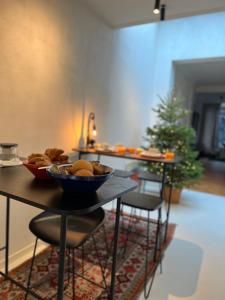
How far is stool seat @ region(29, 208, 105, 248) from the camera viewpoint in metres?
1.32

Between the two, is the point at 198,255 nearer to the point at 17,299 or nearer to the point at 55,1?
the point at 17,299

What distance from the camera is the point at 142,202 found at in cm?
211

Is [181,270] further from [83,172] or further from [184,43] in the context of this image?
[184,43]

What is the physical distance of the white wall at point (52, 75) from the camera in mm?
1818

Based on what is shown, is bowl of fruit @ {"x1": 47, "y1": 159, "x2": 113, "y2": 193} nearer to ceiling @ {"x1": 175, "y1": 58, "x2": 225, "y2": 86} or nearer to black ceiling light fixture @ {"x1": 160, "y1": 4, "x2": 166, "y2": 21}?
black ceiling light fixture @ {"x1": 160, "y1": 4, "x2": 166, "y2": 21}

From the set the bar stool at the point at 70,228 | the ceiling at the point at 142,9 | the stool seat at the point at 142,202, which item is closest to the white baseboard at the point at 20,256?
the bar stool at the point at 70,228

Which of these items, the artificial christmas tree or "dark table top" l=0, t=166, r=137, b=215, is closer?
"dark table top" l=0, t=166, r=137, b=215

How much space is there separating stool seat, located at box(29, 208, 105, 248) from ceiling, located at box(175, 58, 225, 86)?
397 cm

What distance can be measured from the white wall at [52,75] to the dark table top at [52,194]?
735 millimetres

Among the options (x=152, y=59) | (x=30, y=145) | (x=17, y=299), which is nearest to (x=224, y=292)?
(x=17, y=299)

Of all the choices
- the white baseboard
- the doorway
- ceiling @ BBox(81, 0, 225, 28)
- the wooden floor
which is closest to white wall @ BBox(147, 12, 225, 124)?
the doorway

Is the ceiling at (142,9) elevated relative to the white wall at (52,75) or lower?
elevated

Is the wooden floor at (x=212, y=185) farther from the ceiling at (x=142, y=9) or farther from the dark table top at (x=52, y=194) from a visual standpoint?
the dark table top at (x=52, y=194)

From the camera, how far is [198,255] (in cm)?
231
